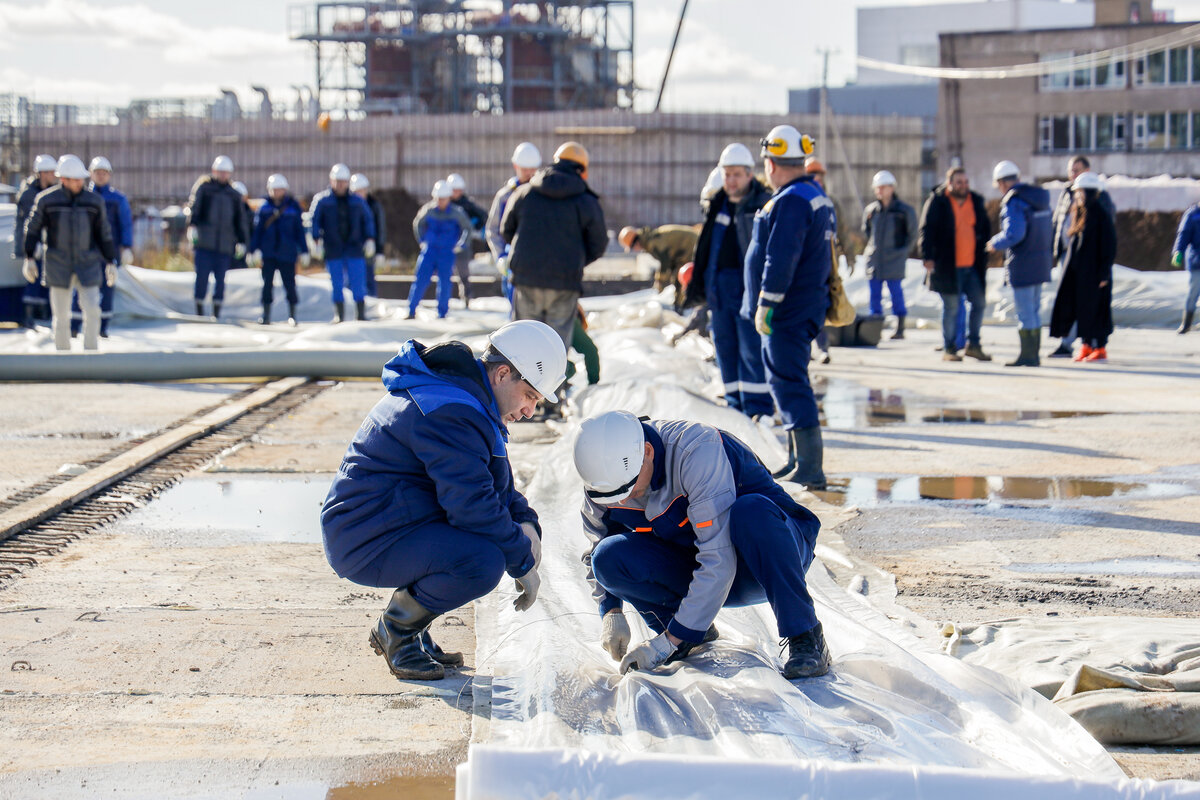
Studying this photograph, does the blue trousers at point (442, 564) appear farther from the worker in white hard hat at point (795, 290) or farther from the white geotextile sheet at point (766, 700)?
the worker in white hard hat at point (795, 290)

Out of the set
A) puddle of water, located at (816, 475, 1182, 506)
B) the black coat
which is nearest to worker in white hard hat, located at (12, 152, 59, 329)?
puddle of water, located at (816, 475, 1182, 506)

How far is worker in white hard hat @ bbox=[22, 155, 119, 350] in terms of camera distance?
11.0m

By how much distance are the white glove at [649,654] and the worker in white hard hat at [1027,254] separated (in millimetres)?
8404

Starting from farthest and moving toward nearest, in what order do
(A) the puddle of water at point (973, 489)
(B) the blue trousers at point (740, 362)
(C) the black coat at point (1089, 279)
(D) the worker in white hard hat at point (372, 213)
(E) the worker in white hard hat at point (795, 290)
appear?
1. (D) the worker in white hard hat at point (372, 213)
2. (C) the black coat at point (1089, 279)
3. (B) the blue trousers at point (740, 362)
4. (E) the worker in white hard hat at point (795, 290)
5. (A) the puddle of water at point (973, 489)

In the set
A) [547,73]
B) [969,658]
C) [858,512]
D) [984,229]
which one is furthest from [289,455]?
[547,73]

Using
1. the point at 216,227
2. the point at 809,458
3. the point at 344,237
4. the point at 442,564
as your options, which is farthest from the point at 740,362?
the point at 216,227

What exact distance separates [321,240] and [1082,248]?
8014 millimetres

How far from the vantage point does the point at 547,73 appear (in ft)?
145

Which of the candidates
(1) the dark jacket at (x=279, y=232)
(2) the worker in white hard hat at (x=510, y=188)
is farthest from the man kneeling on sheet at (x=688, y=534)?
(1) the dark jacket at (x=279, y=232)

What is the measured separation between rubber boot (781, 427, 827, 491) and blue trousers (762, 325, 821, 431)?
0.04 metres

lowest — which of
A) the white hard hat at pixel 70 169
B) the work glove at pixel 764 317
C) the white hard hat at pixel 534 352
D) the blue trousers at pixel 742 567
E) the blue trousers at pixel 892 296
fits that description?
the blue trousers at pixel 742 567

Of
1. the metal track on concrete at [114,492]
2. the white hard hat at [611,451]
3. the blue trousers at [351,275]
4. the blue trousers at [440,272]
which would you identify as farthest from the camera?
the blue trousers at [351,275]

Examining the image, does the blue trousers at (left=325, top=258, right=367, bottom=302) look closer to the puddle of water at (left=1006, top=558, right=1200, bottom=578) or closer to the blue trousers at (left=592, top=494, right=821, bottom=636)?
the puddle of water at (left=1006, top=558, right=1200, bottom=578)

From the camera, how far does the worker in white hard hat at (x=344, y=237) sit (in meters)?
14.2
